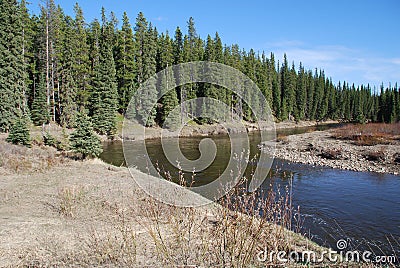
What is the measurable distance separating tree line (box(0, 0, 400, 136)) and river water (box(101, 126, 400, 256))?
13503 millimetres

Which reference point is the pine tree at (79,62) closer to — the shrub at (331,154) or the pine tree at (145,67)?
the pine tree at (145,67)

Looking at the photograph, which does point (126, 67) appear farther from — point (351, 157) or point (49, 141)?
point (351, 157)

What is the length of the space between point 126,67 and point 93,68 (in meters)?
5.13

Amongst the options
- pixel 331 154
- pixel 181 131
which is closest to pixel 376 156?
pixel 331 154

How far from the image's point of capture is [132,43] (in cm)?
4369

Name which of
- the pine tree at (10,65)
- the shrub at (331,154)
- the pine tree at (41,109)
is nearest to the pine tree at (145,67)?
the pine tree at (41,109)

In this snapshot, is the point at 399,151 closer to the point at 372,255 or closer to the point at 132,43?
the point at 372,255

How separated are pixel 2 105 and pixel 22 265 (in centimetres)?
2396

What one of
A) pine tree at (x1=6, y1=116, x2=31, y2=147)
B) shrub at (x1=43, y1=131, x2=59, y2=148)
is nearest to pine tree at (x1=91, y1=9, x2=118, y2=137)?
shrub at (x1=43, y1=131, x2=59, y2=148)

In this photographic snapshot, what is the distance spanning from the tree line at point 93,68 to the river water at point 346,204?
13.5 metres

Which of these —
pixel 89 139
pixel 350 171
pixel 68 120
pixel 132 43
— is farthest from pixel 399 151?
pixel 132 43

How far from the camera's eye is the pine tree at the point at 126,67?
1672 inches

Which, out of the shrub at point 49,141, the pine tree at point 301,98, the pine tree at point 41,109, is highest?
the pine tree at point 301,98

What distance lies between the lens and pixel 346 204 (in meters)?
11.9
